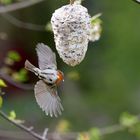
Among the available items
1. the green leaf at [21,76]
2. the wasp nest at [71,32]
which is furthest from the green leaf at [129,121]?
the wasp nest at [71,32]

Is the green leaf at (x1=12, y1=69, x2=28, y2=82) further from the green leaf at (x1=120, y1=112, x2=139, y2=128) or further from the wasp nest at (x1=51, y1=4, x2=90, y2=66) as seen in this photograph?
the wasp nest at (x1=51, y1=4, x2=90, y2=66)

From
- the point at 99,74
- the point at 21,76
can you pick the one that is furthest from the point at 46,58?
the point at 99,74

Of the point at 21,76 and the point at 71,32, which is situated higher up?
the point at 21,76

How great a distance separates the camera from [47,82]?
1.50 m

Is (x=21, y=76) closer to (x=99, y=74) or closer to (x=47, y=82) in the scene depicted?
(x=47, y=82)

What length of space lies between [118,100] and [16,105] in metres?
0.98

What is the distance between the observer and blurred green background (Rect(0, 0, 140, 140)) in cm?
544

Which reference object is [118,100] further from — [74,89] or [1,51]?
[1,51]

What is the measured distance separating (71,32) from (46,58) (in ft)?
0.32

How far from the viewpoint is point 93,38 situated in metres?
2.11

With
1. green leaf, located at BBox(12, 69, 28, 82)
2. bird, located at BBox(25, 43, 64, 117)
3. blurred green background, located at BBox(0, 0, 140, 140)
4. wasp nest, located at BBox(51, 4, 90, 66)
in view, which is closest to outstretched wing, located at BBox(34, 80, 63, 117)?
bird, located at BBox(25, 43, 64, 117)

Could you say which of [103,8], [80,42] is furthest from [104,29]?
[80,42]

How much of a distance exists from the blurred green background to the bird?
3723 mm

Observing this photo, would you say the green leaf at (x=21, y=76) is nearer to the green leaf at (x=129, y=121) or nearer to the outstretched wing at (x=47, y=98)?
the green leaf at (x=129, y=121)
